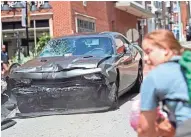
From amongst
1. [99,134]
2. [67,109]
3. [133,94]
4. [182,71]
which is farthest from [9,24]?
[182,71]

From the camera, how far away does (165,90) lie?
234 centimetres

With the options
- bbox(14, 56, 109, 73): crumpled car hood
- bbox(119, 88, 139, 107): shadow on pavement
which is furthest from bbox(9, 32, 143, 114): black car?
bbox(119, 88, 139, 107): shadow on pavement

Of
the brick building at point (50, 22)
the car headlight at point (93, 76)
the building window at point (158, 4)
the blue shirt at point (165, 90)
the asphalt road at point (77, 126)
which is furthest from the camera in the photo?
the building window at point (158, 4)

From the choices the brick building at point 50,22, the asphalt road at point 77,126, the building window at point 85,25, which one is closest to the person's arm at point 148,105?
the asphalt road at point 77,126

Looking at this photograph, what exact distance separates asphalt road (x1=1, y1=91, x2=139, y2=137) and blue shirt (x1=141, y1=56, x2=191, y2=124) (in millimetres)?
3838

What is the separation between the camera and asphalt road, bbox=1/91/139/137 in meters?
6.54

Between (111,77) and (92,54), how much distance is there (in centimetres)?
97

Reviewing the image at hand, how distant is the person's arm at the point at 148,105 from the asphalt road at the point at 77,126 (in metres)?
3.79

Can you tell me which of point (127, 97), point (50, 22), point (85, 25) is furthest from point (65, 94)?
point (85, 25)

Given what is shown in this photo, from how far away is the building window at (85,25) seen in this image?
27.1 metres

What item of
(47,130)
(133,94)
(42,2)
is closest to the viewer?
(47,130)

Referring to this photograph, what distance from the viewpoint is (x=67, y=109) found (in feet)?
26.7

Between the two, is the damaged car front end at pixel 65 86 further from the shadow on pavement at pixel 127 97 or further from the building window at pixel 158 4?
the building window at pixel 158 4

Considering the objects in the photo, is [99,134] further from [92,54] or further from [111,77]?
[92,54]
